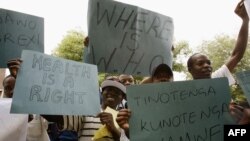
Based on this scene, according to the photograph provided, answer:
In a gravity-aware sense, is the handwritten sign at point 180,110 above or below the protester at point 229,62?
below

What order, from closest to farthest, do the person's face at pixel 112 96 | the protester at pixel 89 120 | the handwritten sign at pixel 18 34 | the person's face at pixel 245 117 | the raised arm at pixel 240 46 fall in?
the person's face at pixel 245 117 < the protester at pixel 89 120 < the person's face at pixel 112 96 < the raised arm at pixel 240 46 < the handwritten sign at pixel 18 34

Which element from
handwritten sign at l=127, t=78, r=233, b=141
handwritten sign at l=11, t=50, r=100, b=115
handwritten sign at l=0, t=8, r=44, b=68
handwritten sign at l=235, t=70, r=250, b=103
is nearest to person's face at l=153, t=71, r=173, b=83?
handwritten sign at l=11, t=50, r=100, b=115

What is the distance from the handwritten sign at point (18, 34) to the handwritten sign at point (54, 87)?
0.85 meters

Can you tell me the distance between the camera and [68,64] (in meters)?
3.12

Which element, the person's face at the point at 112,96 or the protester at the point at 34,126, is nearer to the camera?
the protester at the point at 34,126

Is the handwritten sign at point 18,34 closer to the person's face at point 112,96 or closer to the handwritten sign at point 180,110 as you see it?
the person's face at point 112,96

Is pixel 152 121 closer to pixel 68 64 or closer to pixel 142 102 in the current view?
pixel 142 102

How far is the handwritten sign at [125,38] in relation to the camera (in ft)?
11.9

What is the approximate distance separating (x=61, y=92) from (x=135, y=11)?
1.33 m

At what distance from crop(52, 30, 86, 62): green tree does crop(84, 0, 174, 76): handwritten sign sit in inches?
1078

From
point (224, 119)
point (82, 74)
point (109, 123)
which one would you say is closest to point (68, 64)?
point (82, 74)

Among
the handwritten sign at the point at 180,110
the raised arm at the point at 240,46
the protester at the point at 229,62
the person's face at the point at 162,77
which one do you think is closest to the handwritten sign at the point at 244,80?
the handwritten sign at the point at 180,110

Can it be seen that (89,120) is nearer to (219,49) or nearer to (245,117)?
(245,117)

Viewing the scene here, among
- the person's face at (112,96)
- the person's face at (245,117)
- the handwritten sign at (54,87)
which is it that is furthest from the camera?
the person's face at (112,96)
